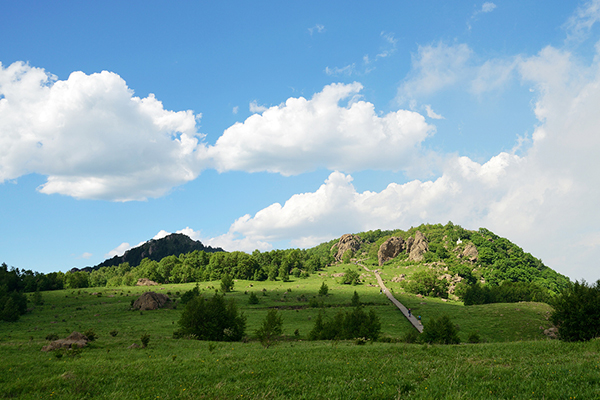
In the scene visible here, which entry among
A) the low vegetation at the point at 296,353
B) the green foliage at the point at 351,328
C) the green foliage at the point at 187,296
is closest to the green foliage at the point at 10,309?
the low vegetation at the point at 296,353

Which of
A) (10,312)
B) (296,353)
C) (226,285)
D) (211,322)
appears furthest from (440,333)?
(226,285)

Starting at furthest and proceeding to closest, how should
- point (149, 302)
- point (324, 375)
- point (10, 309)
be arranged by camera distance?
1. point (149, 302)
2. point (10, 309)
3. point (324, 375)

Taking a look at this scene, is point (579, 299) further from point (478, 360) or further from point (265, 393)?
point (265, 393)

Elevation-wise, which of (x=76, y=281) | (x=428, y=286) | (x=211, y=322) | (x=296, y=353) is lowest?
(x=428, y=286)

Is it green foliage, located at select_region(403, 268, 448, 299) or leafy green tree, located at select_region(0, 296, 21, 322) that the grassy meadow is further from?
green foliage, located at select_region(403, 268, 448, 299)

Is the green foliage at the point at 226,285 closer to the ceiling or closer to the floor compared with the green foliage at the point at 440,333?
closer to the floor

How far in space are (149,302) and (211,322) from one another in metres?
46.5

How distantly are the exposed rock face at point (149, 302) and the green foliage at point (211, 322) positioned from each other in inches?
1626

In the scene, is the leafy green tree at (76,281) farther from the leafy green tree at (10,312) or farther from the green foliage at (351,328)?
the green foliage at (351,328)

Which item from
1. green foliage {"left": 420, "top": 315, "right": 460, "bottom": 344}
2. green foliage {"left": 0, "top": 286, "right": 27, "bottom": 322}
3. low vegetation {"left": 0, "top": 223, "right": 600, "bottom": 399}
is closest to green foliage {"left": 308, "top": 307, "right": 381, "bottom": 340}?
low vegetation {"left": 0, "top": 223, "right": 600, "bottom": 399}

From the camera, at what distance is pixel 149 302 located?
274 feet

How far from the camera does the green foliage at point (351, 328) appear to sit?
1909 inches

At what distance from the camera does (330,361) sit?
20359 mm

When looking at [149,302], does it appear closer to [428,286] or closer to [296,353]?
[296,353]
